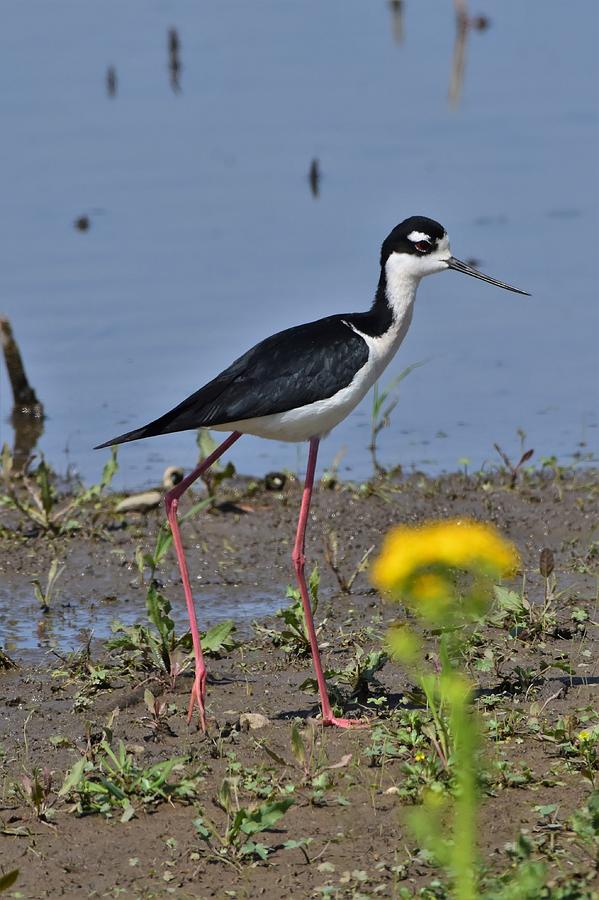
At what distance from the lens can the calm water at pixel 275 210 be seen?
26.7 feet

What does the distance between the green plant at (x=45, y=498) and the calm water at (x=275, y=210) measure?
21.4 inches

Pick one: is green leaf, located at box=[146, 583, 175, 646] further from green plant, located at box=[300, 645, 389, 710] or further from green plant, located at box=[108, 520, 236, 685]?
green plant, located at box=[300, 645, 389, 710]

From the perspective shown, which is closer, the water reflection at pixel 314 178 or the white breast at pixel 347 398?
the white breast at pixel 347 398

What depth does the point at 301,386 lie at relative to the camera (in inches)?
199

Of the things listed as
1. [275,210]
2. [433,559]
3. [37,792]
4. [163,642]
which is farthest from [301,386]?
[275,210]

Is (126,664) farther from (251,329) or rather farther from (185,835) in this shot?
(251,329)

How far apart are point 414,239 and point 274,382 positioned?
76 centimetres

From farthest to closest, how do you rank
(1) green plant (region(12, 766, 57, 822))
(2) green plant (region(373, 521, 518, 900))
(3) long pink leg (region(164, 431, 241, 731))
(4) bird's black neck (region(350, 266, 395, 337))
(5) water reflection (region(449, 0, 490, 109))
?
(5) water reflection (region(449, 0, 490, 109)) → (4) bird's black neck (region(350, 266, 395, 337)) → (3) long pink leg (region(164, 431, 241, 731)) → (1) green plant (region(12, 766, 57, 822)) → (2) green plant (region(373, 521, 518, 900))

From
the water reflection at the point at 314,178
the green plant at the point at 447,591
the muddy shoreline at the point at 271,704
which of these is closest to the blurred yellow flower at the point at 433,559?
the green plant at the point at 447,591

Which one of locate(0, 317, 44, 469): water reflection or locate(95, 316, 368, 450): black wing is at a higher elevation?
locate(95, 316, 368, 450): black wing

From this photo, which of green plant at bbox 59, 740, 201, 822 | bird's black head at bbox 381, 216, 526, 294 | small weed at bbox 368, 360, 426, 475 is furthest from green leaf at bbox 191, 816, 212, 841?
small weed at bbox 368, 360, 426, 475

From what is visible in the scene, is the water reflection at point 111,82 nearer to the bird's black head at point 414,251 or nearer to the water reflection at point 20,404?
the water reflection at point 20,404

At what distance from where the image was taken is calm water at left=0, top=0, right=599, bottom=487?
815 cm

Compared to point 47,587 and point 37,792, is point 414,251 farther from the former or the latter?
point 37,792
